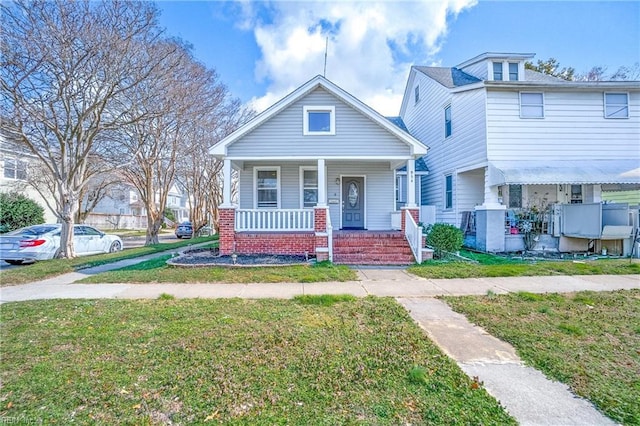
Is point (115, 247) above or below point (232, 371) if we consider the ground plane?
above

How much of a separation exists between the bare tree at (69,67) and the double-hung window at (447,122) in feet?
39.9

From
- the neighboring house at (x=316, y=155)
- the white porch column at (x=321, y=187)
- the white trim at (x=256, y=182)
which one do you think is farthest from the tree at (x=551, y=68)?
the white trim at (x=256, y=182)

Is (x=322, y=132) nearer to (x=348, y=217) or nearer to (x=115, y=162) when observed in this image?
(x=348, y=217)

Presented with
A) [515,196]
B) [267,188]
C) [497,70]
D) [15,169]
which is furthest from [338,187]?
[15,169]

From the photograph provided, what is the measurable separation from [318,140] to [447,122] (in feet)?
23.9

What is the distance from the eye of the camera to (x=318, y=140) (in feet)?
35.4

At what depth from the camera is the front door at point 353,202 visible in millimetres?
13047

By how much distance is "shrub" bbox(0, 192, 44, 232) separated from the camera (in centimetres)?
1959

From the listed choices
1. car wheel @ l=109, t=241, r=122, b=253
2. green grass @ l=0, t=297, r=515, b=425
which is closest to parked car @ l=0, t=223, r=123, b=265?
car wheel @ l=109, t=241, r=122, b=253

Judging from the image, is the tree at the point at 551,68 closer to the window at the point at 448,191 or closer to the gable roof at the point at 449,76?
the gable roof at the point at 449,76

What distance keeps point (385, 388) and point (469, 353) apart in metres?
1.37

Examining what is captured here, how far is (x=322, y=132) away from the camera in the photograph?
→ 10844 millimetres

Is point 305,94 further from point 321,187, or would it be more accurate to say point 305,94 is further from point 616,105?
point 616,105

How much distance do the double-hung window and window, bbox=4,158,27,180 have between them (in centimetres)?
2699
